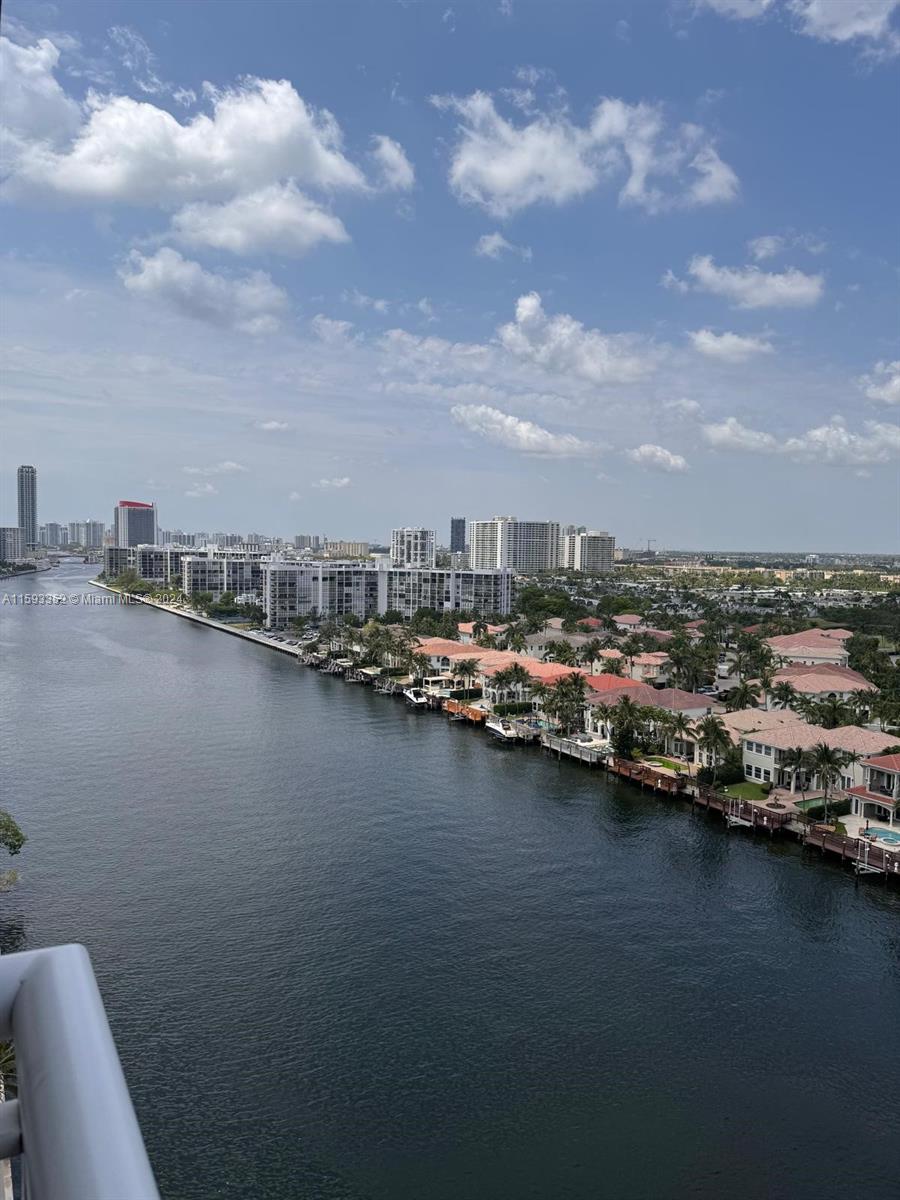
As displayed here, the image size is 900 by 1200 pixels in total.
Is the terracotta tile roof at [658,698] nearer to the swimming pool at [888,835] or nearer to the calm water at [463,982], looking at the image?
the calm water at [463,982]

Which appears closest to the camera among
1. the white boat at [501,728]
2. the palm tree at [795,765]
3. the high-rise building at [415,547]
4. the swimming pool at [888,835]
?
the swimming pool at [888,835]

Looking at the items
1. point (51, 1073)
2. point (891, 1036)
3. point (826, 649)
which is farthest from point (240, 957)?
point (826, 649)

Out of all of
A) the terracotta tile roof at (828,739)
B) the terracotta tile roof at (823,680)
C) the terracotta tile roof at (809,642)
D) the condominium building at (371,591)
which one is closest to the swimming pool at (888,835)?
the terracotta tile roof at (828,739)

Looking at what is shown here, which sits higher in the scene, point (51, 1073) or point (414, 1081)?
point (51, 1073)

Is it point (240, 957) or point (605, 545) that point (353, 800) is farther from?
point (605, 545)

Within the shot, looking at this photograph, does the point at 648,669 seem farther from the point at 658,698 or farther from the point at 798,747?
the point at 798,747

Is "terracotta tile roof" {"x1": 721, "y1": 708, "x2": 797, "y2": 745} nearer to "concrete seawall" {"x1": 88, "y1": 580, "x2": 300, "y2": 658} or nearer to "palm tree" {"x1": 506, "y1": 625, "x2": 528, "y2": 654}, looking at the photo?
"palm tree" {"x1": 506, "y1": 625, "x2": 528, "y2": 654}

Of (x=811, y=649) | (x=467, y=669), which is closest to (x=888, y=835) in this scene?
(x=467, y=669)
